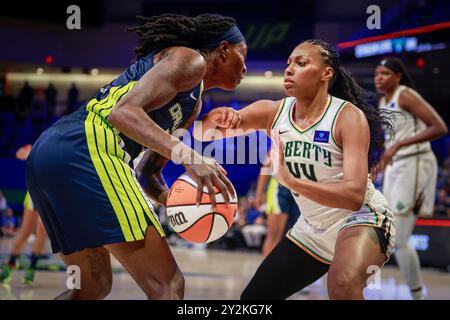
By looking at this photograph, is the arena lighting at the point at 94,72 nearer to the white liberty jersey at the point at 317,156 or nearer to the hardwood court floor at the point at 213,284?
the hardwood court floor at the point at 213,284

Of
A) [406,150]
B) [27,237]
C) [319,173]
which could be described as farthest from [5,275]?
[319,173]

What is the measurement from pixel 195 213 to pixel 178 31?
33.4 inches

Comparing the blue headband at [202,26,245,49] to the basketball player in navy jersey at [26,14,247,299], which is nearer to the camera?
the basketball player in navy jersey at [26,14,247,299]

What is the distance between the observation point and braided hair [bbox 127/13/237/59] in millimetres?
3084

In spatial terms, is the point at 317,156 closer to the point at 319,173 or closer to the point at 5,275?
the point at 319,173

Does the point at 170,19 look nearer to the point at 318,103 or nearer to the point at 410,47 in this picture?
the point at 318,103

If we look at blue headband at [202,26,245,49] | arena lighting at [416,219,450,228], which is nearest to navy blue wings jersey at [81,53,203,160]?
blue headband at [202,26,245,49]

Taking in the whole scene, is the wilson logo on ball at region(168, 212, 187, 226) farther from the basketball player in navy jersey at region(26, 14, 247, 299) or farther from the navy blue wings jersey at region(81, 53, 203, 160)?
the navy blue wings jersey at region(81, 53, 203, 160)

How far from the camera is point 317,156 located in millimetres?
3441

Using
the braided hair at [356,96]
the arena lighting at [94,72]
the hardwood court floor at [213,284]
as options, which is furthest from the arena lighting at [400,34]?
the arena lighting at [94,72]

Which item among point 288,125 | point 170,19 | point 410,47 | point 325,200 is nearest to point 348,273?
point 325,200

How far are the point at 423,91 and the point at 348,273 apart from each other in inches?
587

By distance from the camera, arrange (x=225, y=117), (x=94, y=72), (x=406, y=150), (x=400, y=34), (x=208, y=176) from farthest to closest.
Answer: (x=94, y=72)
(x=400, y=34)
(x=406, y=150)
(x=225, y=117)
(x=208, y=176)

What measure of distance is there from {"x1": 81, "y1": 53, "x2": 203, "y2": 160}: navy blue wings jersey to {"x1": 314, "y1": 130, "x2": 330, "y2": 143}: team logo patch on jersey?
2.39 ft
